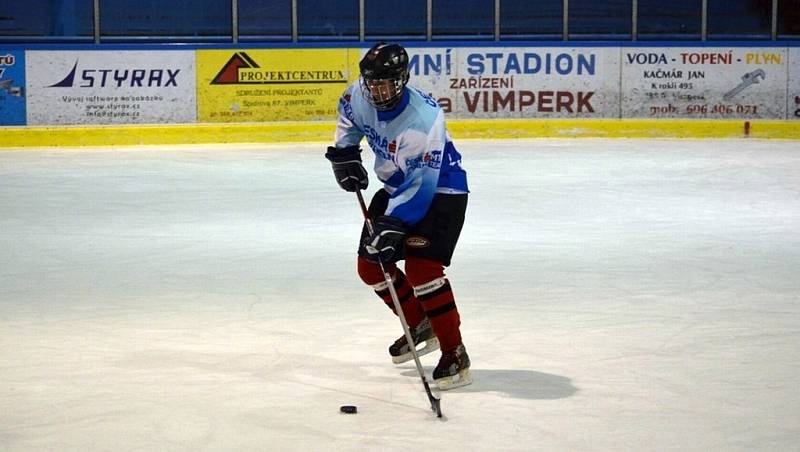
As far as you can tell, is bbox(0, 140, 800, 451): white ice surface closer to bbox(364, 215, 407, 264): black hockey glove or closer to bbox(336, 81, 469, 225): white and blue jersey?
bbox(364, 215, 407, 264): black hockey glove

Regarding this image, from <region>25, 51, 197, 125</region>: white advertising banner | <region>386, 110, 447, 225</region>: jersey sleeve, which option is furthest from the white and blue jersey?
<region>25, 51, 197, 125</region>: white advertising banner

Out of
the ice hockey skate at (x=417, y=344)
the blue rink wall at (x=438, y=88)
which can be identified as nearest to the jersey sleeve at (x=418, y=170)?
the ice hockey skate at (x=417, y=344)

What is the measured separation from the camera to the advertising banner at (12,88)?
1428cm

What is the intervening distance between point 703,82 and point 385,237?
1162 cm

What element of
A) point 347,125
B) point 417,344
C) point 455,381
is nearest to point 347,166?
point 347,125

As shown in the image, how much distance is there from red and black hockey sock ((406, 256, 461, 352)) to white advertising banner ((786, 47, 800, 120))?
11.6 metres

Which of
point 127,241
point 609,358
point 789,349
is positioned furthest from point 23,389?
point 127,241

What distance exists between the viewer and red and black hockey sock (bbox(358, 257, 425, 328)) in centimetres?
450

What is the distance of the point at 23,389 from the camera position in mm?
4250

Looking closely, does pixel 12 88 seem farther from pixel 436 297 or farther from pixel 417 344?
pixel 436 297

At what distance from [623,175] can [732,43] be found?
15.9 feet

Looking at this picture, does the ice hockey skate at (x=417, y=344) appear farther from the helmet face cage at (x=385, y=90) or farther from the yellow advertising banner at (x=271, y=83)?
the yellow advertising banner at (x=271, y=83)

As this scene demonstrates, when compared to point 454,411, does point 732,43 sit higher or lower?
higher

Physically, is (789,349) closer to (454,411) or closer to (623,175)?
(454,411)
